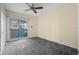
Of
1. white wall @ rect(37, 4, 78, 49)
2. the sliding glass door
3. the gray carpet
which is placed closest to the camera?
the gray carpet

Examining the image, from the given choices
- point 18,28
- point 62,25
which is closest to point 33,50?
point 62,25

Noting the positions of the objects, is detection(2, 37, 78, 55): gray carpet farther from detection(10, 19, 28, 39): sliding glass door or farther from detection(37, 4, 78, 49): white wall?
detection(10, 19, 28, 39): sliding glass door

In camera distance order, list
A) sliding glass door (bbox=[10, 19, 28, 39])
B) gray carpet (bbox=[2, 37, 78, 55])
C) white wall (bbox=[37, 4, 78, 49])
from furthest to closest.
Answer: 1. sliding glass door (bbox=[10, 19, 28, 39])
2. white wall (bbox=[37, 4, 78, 49])
3. gray carpet (bbox=[2, 37, 78, 55])

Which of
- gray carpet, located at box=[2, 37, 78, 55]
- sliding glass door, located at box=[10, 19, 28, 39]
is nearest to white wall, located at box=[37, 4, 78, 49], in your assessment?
gray carpet, located at box=[2, 37, 78, 55]

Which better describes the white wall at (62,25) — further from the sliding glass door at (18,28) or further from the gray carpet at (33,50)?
the sliding glass door at (18,28)

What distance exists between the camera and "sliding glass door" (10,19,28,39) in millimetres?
5220

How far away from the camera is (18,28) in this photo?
5602 millimetres

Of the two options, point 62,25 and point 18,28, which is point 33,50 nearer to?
point 62,25

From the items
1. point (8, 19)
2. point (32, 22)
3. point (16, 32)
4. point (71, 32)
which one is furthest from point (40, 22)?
point (71, 32)

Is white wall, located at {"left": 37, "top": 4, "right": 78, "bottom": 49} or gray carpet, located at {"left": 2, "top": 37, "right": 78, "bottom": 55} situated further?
white wall, located at {"left": 37, "top": 4, "right": 78, "bottom": 49}

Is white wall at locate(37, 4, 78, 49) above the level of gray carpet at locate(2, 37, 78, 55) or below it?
above

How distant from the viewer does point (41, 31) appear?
5848mm

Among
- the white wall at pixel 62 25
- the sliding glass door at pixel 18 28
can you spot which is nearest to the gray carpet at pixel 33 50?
the white wall at pixel 62 25

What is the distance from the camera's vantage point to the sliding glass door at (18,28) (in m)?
5.22
